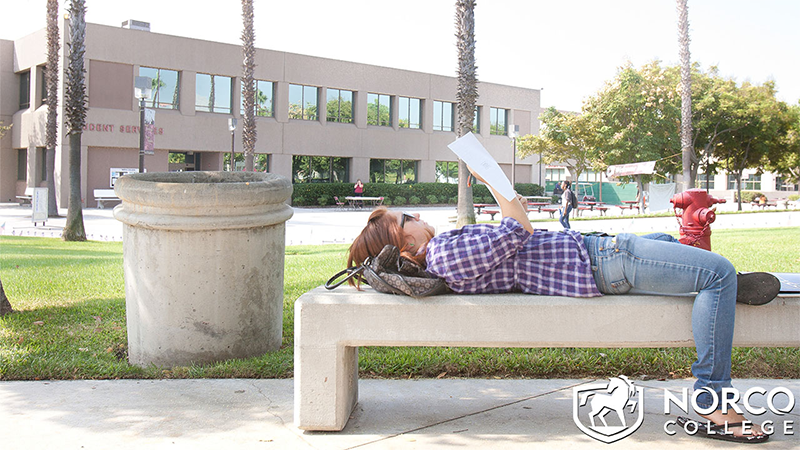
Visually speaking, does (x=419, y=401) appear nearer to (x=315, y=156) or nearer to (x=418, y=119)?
(x=315, y=156)

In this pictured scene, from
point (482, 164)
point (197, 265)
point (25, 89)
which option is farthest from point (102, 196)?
point (482, 164)

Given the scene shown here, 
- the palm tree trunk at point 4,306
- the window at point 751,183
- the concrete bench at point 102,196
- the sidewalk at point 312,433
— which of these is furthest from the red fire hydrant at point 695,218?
the window at point 751,183

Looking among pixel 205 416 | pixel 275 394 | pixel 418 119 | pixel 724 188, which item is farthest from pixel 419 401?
pixel 724 188

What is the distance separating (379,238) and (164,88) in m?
31.5

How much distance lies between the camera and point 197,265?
426 cm

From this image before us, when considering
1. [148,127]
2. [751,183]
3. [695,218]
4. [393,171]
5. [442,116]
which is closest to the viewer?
[695,218]

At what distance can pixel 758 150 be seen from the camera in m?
41.2

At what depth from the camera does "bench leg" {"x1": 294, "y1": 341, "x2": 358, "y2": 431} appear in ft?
10.5

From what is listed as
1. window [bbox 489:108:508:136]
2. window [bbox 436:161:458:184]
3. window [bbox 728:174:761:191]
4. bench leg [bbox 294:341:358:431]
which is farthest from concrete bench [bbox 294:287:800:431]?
window [bbox 728:174:761:191]

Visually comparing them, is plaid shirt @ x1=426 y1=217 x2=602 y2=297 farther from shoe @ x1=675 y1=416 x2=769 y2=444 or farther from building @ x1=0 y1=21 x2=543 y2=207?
building @ x1=0 y1=21 x2=543 y2=207

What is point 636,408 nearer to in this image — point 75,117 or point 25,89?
point 75,117

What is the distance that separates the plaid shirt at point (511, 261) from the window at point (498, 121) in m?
42.9

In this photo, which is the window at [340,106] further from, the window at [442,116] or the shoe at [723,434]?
the shoe at [723,434]

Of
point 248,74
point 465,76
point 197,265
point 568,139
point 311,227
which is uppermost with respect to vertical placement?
point 248,74
